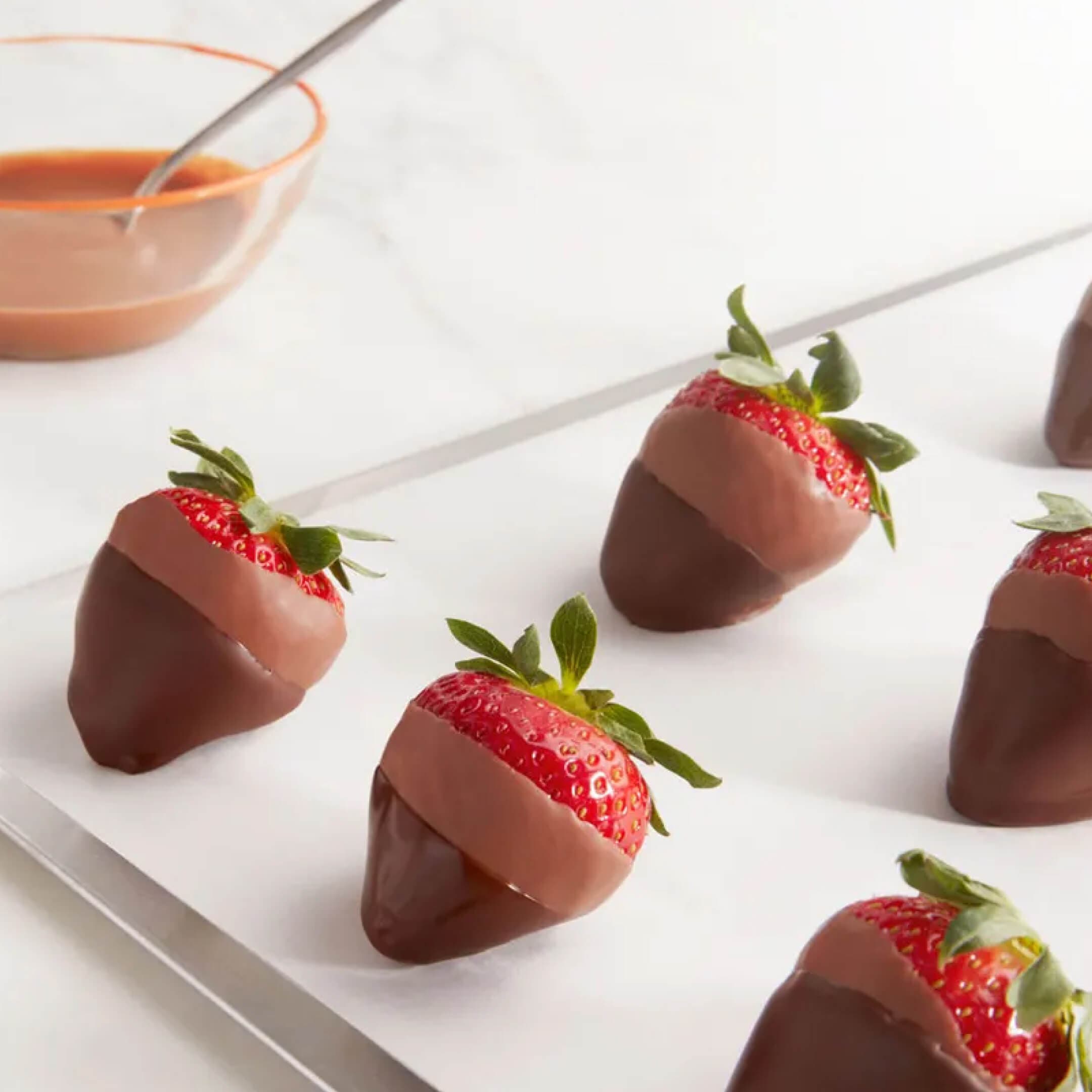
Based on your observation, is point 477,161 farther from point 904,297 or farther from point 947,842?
point 947,842

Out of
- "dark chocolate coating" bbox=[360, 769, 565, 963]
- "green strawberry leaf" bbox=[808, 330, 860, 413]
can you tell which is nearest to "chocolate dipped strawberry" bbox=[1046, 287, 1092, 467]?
"green strawberry leaf" bbox=[808, 330, 860, 413]

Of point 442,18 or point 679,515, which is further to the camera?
point 442,18

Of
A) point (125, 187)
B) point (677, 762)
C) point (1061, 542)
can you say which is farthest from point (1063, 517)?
point (125, 187)

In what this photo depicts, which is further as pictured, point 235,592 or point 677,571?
point 677,571

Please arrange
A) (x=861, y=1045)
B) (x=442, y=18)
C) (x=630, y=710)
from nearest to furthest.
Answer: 1. (x=861, y=1045)
2. (x=630, y=710)
3. (x=442, y=18)

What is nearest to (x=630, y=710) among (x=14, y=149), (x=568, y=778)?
(x=568, y=778)

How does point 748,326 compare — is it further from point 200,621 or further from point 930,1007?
point 930,1007

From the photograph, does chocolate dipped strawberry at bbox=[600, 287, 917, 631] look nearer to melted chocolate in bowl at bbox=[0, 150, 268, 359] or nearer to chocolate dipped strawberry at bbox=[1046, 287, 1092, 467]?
chocolate dipped strawberry at bbox=[1046, 287, 1092, 467]
